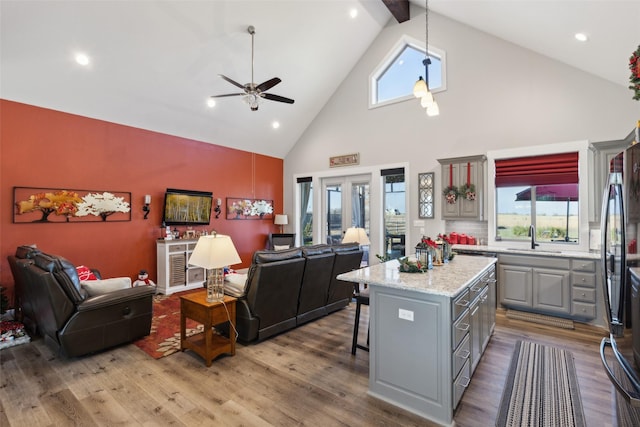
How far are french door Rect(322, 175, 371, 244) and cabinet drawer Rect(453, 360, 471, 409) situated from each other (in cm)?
455

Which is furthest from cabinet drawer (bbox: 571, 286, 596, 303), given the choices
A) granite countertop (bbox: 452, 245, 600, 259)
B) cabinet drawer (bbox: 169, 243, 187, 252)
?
cabinet drawer (bbox: 169, 243, 187, 252)

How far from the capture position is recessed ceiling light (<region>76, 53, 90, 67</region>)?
425 centimetres

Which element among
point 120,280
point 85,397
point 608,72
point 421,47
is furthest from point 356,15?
point 85,397

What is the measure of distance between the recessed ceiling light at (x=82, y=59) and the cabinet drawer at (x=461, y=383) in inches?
232

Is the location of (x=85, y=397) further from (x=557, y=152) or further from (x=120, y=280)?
(x=557, y=152)

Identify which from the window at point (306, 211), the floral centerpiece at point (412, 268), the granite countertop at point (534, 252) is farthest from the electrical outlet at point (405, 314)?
the window at point (306, 211)

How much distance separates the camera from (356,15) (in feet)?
19.3

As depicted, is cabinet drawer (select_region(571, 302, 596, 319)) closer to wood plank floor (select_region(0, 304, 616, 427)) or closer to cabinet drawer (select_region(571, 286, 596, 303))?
cabinet drawer (select_region(571, 286, 596, 303))

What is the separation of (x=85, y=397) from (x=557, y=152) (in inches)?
256

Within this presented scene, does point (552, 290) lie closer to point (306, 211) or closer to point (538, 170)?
point (538, 170)

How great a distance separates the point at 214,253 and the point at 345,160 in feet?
16.0

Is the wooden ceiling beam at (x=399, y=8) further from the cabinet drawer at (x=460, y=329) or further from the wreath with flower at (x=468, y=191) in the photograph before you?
the cabinet drawer at (x=460, y=329)

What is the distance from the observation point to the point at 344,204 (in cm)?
741

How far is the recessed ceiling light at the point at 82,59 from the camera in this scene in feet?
13.9
